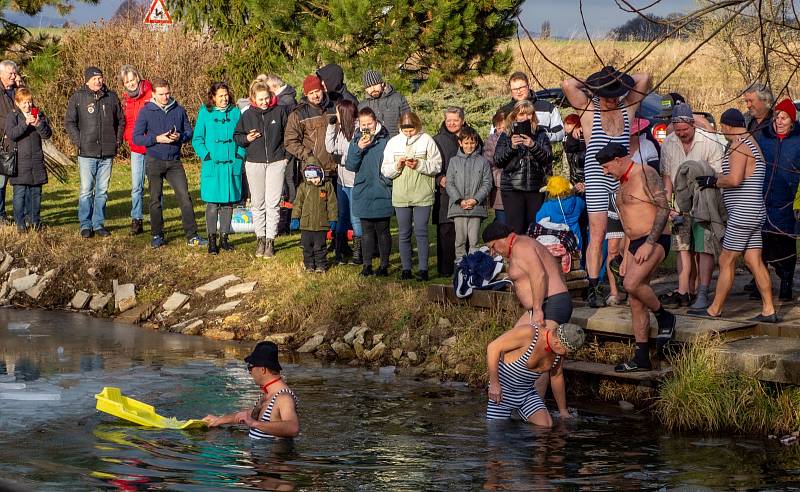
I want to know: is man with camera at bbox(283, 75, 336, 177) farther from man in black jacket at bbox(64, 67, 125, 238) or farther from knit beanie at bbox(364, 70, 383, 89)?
man in black jacket at bbox(64, 67, 125, 238)

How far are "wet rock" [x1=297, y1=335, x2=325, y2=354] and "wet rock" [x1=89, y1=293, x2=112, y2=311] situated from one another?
12.3 ft

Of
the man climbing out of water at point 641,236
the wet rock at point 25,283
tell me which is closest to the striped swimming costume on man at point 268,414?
the man climbing out of water at point 641,236

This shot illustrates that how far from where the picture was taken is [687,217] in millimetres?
14344

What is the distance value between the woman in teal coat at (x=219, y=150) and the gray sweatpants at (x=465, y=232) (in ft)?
12.4

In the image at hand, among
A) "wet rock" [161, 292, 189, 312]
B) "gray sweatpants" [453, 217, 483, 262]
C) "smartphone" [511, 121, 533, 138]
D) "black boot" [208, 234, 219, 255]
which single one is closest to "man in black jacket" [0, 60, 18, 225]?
"black boot" [208, 234, 219, 255]

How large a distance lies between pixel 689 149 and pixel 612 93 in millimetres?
2668

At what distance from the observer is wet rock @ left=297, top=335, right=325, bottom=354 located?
15.4m

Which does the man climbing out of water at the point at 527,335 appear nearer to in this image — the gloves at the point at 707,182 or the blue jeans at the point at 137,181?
the gloves at the point at 707,182

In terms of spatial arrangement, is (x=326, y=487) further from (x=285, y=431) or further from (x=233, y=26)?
(x=233, y=26)

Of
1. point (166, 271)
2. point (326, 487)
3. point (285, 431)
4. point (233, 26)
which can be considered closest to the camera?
point (326, 487)

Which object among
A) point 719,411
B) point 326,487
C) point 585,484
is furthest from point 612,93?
point 326,487

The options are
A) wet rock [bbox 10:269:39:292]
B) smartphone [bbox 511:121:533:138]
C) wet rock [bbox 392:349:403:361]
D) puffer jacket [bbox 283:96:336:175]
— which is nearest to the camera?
wet rock [bbox 392:349:403:361]

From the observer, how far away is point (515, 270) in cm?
1212

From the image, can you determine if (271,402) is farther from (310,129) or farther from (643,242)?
(310,129)
